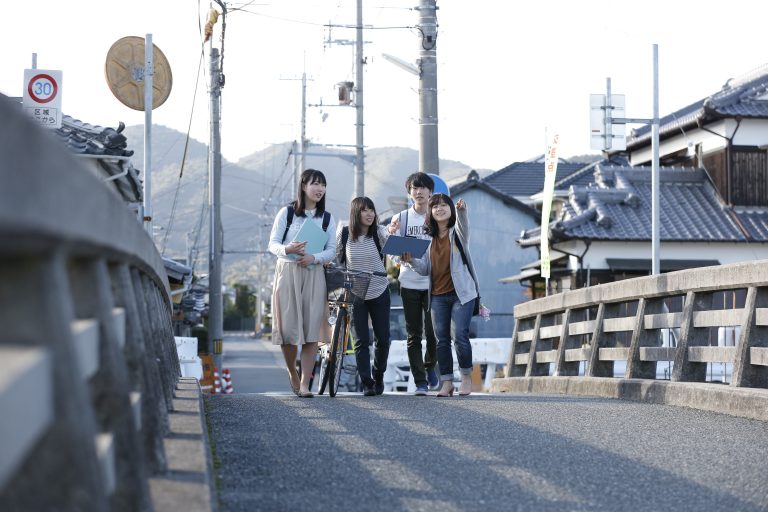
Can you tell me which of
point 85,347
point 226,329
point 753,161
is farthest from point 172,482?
point 226,329

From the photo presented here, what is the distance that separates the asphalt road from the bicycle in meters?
1.44

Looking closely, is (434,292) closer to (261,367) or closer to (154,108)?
(154,108)

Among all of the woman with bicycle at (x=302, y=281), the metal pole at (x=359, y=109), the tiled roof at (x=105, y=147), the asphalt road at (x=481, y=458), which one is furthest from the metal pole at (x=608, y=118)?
the asphalt road at (x=481, y=458)

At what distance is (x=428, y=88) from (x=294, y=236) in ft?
18.9

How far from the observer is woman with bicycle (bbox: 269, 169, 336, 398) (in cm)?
856

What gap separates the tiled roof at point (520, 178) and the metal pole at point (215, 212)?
1976 centimetres

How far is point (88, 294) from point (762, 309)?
220 inches

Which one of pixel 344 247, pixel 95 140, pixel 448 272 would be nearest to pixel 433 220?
pixel 448 272

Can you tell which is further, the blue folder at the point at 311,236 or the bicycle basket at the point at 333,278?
the bicycle basket at the point at 333,278

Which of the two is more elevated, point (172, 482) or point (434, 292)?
point (434, 292)

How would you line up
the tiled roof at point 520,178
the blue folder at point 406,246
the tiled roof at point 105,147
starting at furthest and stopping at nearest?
the tiled roof at point 520,178 → the tiled roof at point 105,147 → the blue folder at point 406,246

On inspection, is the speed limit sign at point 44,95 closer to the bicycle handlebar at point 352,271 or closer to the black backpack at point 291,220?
the black backpack at point 291,220

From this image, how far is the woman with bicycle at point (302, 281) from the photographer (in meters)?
8.56

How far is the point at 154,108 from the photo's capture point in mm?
18750
